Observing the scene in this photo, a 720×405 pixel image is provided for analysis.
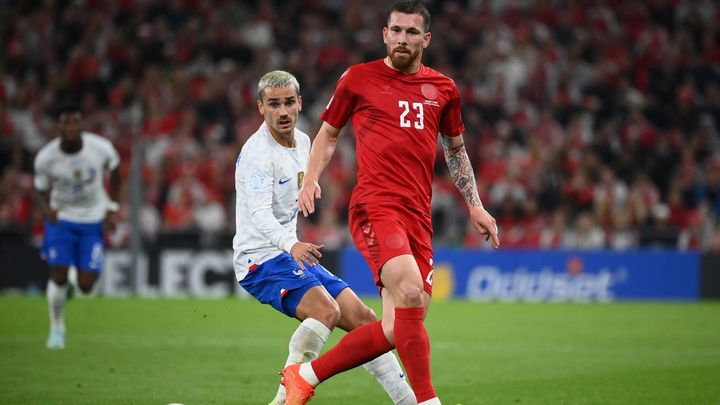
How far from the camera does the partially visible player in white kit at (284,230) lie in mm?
7172

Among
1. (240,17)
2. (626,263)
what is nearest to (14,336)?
(626,263)

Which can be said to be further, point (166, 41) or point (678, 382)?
point (166, 41)

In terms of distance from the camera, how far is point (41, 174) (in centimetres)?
1234

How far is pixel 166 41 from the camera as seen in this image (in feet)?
80.0

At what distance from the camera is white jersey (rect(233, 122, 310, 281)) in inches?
285

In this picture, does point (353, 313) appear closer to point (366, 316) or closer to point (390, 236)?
point (366, 316)

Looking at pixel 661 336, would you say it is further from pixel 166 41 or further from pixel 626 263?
pixel 166 41

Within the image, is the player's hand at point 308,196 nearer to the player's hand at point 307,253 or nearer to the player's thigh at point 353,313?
the player's hand at point 307,253

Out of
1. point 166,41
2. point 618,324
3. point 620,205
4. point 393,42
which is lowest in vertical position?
point 618,324

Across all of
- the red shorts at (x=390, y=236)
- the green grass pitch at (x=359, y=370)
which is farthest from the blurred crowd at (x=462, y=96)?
the red shorts at (x=390, y=236)

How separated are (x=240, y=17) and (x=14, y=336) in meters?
14.2

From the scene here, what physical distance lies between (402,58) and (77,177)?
22.3 ft

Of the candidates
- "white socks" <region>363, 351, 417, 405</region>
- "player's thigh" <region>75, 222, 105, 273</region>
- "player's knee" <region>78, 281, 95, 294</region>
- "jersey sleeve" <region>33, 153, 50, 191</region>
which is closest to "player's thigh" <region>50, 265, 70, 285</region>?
"player's thigh" <region>75, 222, 105, 273</region>

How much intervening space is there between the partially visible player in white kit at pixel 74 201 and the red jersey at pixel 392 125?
6.18m
